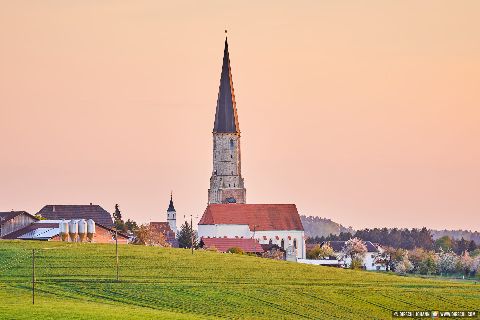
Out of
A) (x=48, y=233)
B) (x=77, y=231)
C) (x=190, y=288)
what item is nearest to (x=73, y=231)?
(x=77, y=231)

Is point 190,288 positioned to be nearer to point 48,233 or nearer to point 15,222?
point 48,233

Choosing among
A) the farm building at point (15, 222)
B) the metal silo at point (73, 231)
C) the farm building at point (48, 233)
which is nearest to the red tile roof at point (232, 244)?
the farm building at point (48, 233)

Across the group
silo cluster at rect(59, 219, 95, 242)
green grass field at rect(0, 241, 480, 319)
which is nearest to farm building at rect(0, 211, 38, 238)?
silo cluster at rect(59, 219, 95, 242)

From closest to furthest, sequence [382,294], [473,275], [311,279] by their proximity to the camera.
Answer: [382,294]
[311,279]
[473,275]

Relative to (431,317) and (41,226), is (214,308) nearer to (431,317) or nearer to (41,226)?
(431,317)

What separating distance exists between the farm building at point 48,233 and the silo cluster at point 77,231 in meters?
1.98

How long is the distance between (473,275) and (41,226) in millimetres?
67575

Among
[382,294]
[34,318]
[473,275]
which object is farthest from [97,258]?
[473,275]

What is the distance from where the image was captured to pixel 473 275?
197 m

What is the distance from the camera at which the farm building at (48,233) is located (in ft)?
499

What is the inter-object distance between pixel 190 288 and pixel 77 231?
43749mm

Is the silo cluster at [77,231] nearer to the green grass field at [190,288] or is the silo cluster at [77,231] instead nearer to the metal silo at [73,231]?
the metal silo at [73,231]

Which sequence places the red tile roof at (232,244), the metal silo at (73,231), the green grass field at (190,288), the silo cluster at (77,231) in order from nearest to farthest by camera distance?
the green grass field at (190,288)
the silo cluster at (77,231)
the metal silo at (73,231)
the red tile roof at (232,244)

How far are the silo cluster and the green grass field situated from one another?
38.1 ft
